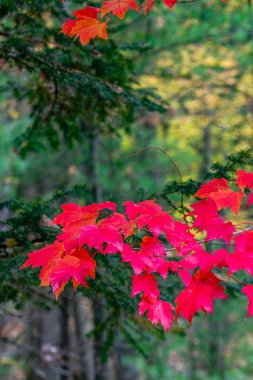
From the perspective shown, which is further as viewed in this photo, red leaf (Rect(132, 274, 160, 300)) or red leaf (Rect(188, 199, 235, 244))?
red leaf (Rect(132, 274, 160, 300))

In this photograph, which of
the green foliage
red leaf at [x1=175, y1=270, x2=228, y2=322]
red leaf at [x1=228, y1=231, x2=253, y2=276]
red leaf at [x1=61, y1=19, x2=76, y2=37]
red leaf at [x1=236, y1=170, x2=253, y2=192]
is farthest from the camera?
the green foliage

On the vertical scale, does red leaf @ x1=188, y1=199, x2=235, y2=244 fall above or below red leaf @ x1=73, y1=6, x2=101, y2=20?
below

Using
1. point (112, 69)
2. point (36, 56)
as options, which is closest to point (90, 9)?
point (36, 56)

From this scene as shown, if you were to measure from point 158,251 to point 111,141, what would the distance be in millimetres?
5923

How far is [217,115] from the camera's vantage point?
886cm

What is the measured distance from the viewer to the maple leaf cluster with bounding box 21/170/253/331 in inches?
86.0

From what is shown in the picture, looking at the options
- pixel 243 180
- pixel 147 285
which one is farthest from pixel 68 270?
pixel 243 180

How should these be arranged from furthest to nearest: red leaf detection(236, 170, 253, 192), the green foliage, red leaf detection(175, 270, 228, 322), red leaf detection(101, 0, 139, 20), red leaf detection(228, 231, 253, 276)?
1. the green foliage
2. red leaf detection(101, 0, 139, 20)
3. red leaf detection(236, 170, 253, 192)
4. red leaf detection(175, 270, 228, 322)
5. red leaf detection(228, 231, 253, 276)

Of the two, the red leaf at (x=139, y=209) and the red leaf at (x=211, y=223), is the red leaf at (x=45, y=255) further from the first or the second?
the red leaf at (x=211, y=223)

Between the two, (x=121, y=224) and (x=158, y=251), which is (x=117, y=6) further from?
Result: (x=158, y=251)

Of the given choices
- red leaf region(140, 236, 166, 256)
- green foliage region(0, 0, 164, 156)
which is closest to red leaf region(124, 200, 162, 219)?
red leaf region(140, 236, 166, 256)

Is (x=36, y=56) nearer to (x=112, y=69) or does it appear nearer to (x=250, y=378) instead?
(x=112, y=69)

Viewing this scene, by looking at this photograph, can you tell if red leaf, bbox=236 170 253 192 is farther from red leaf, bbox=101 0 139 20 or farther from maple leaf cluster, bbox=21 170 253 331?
red leaf, bbox=101 0 139 20

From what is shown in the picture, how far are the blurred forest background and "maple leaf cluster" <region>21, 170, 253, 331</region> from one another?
18.6 inches
